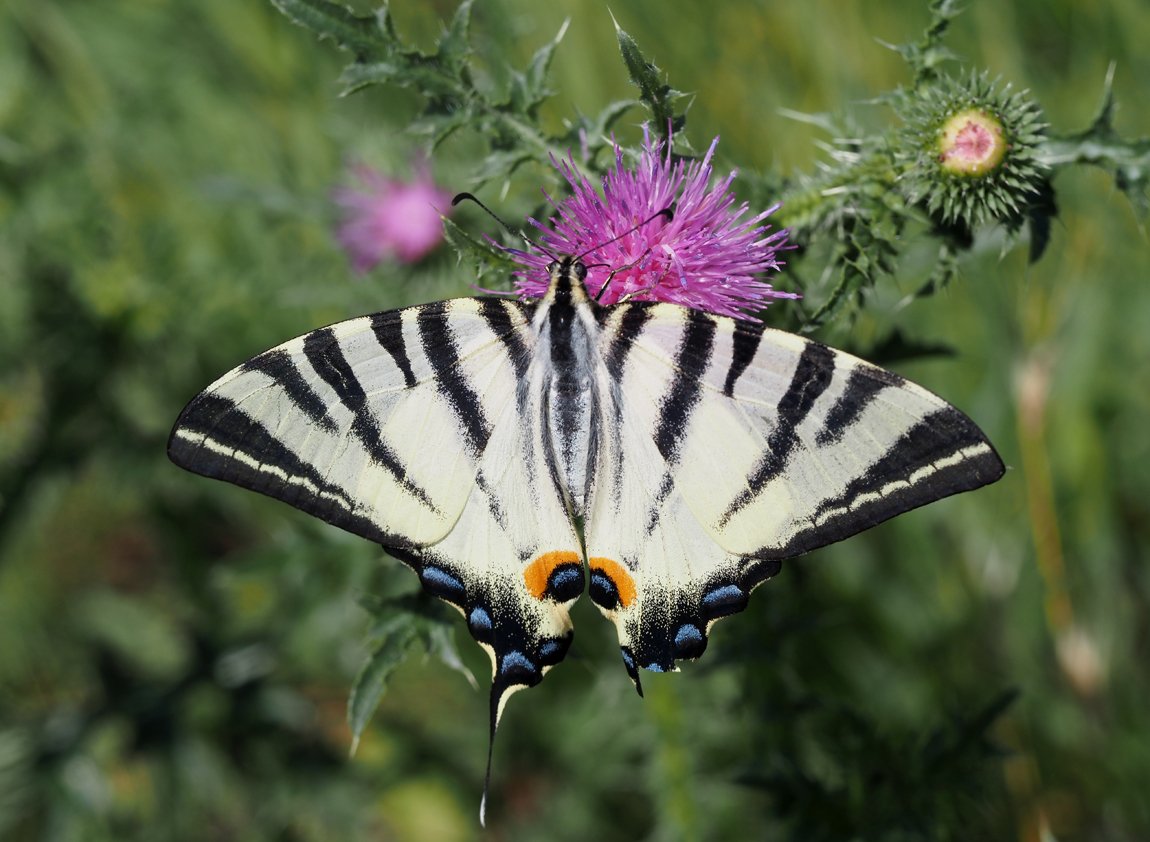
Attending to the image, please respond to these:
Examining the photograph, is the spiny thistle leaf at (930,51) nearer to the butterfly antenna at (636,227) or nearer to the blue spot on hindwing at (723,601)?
the butterfly antenna at (636,227)

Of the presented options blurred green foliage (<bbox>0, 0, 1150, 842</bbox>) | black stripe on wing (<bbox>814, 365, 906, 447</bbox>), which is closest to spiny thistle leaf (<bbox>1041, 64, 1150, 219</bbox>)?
blurred green foliage (<bbox>0, 0, 1150, 842</bbox>)

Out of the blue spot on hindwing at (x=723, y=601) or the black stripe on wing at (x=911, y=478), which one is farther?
the blue spot on hindwing at (x=723, y=601)

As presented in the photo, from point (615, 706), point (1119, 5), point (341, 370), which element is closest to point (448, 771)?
point (615, 706)

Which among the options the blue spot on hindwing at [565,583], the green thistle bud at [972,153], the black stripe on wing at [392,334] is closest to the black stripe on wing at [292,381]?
the black stripe on wing at [392,334]

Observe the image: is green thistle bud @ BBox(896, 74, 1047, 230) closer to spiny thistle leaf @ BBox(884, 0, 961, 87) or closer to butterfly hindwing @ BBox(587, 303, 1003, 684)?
spiny thistle leaf @ BBox(884, 0, 961, 87)

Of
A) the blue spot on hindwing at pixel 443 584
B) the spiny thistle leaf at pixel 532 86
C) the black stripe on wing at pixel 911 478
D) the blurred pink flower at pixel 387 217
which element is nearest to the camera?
the black stripe on wing at pixel 911 478

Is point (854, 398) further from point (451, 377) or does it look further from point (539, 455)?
point (451, 377)
